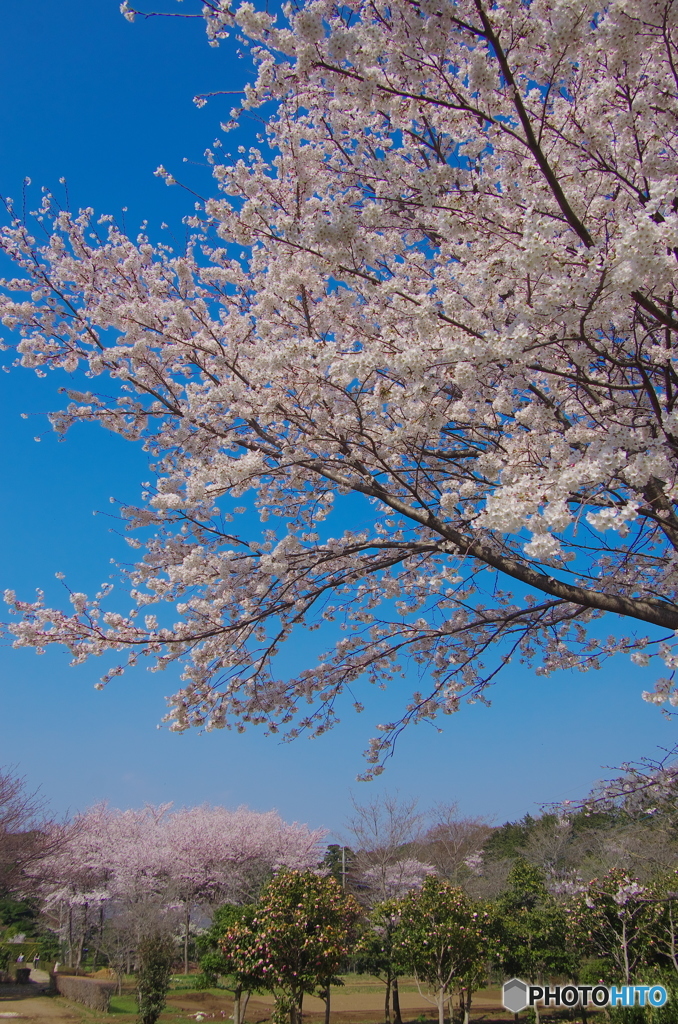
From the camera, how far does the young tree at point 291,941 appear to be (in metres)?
9.21

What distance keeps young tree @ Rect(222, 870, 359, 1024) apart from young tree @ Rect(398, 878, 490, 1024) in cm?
186

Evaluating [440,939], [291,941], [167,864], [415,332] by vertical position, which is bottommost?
[167,864]

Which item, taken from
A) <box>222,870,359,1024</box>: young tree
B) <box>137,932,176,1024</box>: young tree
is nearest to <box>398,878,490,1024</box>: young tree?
<box>222,870,359,1024</box>: young tree

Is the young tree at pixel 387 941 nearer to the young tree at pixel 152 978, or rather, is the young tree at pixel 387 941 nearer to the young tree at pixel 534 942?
the young tree at pixel 534 942

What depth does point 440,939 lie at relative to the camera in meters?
10.7

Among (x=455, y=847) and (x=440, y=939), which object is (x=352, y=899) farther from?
(x=455, y=847)

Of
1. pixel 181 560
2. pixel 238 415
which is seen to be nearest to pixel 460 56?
pixel 238 415

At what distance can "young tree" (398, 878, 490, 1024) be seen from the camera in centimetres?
1077

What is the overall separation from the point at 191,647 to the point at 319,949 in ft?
22.9

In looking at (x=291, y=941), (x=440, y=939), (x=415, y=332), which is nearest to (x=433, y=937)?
(x=440, y=939)

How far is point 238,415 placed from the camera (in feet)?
14.8

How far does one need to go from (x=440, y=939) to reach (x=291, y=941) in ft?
10.1

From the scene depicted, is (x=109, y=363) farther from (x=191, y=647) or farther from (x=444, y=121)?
(x=444, y=121)

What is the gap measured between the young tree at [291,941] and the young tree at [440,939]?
1.86 meters
